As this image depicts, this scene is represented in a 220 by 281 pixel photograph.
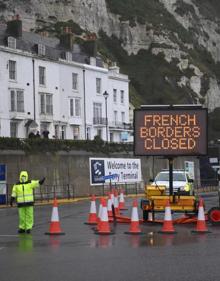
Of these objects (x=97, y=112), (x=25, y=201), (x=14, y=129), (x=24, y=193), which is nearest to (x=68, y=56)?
(x=97, y=112)

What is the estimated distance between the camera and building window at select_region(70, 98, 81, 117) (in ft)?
221

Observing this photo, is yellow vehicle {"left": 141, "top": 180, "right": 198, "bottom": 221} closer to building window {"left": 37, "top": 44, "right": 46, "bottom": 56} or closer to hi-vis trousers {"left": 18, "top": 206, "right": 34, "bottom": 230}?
hi-vis trousers {"left": 18, "top": 206, "right": 34, "bottom": 230}

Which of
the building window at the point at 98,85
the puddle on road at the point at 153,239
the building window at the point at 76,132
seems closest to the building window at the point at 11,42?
the building window at the point at 76,132

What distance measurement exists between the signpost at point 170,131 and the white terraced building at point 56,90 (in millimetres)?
40111

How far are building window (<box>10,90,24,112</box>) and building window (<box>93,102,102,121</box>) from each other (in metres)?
12.5

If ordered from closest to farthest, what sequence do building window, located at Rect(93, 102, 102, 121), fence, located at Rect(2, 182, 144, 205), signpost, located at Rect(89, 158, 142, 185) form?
fence, located at Rect(2, 182, 144, 205) → signpost, located at Rect(89, 158, 142, 185) → building window, located at Rect(93, 102, 102, 121)

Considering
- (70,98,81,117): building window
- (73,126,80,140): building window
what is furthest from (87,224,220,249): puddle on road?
(73,126,80,140): building window

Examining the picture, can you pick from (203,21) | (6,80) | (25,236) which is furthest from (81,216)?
(203,21)

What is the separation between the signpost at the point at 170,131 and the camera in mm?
19109

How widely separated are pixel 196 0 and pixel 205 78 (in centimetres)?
4359

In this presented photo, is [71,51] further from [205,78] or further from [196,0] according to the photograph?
[196,0]

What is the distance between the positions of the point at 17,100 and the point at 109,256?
158 ft

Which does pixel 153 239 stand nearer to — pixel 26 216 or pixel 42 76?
pixel 26 216

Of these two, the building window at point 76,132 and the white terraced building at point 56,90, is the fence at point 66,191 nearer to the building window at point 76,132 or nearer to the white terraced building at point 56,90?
the white terraced building at point 56,90
